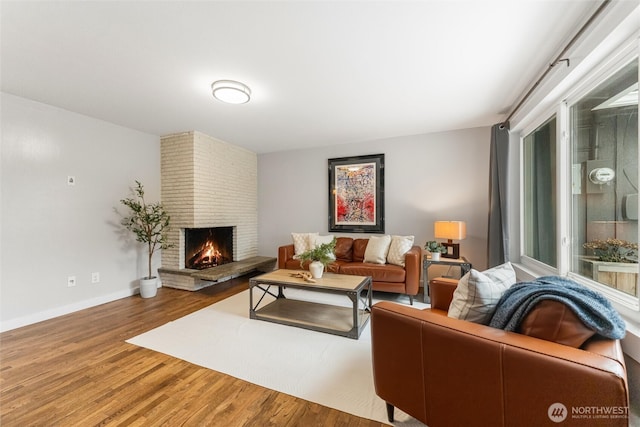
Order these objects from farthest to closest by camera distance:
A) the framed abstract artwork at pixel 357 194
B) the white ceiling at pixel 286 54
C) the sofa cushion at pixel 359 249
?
the framed abstract artwork at pixel 357 194, the sofa cushion at pixel 359 249, the white ceiling at pixel 286 54

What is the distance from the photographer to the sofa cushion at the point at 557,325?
39.4 inches

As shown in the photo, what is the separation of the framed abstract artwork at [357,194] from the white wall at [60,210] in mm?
3091

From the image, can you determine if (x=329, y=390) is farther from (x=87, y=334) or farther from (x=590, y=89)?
(x=590, y=89)

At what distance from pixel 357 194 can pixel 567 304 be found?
3.45 meters

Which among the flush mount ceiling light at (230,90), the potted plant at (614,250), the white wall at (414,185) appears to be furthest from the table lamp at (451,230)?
the flush mount ceiling light at (230,90)

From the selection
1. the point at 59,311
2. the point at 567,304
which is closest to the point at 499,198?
the point at 567,304

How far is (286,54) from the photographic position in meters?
1.95

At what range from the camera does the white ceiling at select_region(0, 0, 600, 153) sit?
1.54 m

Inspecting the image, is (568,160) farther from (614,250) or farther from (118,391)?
(118,391)

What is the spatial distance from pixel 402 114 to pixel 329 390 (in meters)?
3.03

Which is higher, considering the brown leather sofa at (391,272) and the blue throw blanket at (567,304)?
the blue throw blanket at (567,304)

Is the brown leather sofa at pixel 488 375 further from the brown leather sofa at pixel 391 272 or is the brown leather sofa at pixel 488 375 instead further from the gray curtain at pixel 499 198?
the gray curtain at pixel 499 198

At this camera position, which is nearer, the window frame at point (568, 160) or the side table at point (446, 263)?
the window frame at point (568, 160)

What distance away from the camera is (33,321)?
2.70 meters
